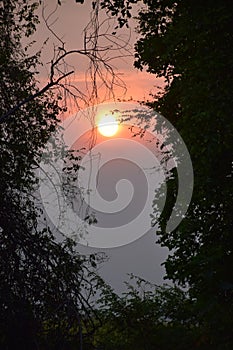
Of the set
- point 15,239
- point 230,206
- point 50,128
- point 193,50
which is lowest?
point 15,239

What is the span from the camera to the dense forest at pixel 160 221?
568 cm

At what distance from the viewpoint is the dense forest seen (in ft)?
18.6

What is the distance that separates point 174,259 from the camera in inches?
545

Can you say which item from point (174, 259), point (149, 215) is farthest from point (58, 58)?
point (149, 215)

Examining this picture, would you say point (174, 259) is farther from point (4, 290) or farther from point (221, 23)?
point (4, 290)

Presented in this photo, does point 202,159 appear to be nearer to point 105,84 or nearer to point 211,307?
point 211,307

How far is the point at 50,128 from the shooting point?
10.3 m

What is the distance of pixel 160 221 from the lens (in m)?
15.2

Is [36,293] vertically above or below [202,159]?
below

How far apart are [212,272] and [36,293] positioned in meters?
6.29

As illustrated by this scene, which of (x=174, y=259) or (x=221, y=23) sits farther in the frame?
(x=174, y=259)

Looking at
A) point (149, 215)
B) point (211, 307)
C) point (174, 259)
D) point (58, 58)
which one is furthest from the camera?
point (149, 215)

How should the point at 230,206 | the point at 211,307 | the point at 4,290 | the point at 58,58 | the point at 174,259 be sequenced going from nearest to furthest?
the point at 4,290, the point at 58,58, the point at 211,307, the point at 230,206, the point at 174,259

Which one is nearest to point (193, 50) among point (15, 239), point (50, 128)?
point (50, 128)
